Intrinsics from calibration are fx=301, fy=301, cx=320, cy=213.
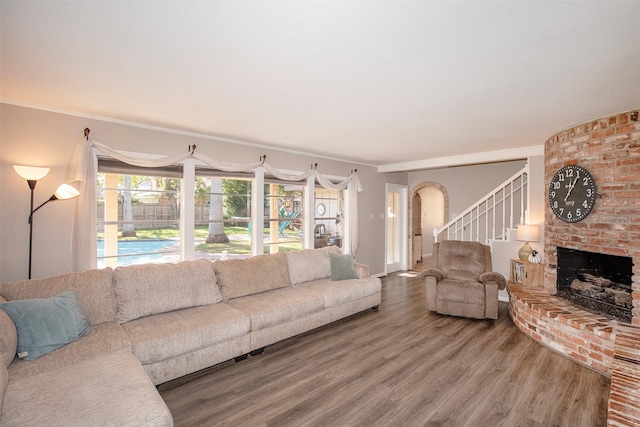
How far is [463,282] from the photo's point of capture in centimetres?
419

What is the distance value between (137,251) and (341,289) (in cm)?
257

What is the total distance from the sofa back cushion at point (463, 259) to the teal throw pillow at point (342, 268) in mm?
1393

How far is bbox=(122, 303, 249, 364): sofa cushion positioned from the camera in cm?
235

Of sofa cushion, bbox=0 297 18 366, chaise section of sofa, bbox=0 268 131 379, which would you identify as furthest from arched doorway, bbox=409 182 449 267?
sofa cushion, bbox=0 297 18 366

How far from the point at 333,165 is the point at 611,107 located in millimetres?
3816

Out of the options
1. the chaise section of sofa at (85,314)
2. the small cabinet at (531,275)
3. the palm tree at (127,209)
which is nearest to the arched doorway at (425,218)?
the small cabinet at (531,275)

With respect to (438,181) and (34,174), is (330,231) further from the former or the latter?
(34,174)

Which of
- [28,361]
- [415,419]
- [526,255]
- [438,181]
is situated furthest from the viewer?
[438,181]

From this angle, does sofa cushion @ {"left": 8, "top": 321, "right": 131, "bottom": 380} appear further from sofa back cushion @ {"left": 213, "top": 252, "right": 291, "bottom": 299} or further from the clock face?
the clock face

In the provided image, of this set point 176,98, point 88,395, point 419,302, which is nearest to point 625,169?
point 419,302

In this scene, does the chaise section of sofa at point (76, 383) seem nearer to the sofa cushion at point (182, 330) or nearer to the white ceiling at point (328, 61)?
the sofa cushion at point (182, 330)

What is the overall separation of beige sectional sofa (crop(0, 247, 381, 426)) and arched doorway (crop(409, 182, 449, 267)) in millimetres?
Answer: 3988

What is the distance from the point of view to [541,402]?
2.30m

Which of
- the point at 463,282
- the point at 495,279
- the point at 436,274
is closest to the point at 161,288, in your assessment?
the point at 436,274
